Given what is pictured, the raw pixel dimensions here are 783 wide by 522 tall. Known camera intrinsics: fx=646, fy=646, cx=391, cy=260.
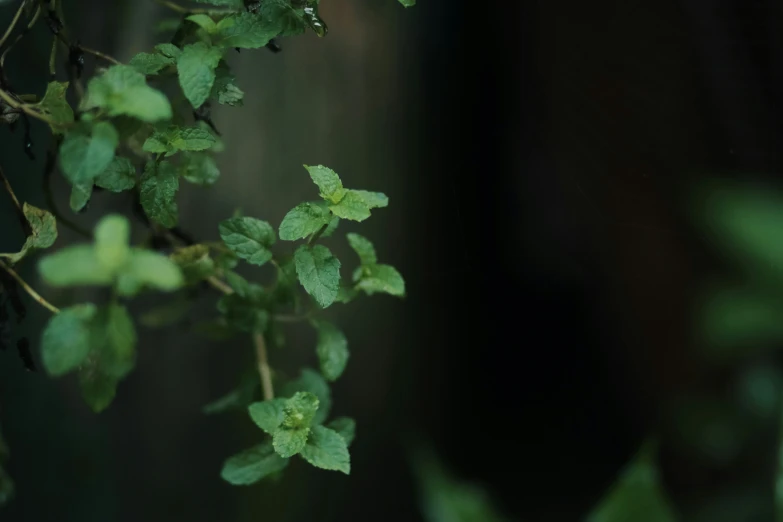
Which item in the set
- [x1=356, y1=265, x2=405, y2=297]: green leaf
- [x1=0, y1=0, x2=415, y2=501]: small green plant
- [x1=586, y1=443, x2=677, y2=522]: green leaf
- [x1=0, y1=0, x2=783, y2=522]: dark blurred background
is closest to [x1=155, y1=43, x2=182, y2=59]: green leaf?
[x1=0, y1=0, x2=415, y2=501]: small green plant

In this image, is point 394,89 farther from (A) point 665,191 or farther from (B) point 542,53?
(A) point 665,191

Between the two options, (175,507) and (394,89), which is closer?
(175,507)

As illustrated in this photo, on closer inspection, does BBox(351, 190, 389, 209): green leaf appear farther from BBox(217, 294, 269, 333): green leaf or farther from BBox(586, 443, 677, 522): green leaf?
BBox(586, 443, 677, 522): green leaf

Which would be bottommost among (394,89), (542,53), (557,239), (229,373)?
(229,373)

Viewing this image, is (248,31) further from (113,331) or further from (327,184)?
(113,331)

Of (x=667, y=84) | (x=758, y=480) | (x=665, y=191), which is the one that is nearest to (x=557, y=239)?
(x=665, y=191)

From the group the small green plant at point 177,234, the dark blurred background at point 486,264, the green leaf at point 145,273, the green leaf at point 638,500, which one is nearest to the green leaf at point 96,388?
the small green plant at point 177,234

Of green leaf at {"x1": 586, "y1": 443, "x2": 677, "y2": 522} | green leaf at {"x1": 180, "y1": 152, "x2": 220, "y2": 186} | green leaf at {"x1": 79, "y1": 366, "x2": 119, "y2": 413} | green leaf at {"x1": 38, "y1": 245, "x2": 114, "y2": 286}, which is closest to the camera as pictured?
green leaf at {"x1": 38, "y1": 245, "x2": 114, "y2": 286}

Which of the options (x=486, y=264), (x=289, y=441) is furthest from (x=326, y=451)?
(x=486, y=264)

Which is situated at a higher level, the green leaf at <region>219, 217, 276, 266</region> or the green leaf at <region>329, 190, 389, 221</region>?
the green leaf at <region>329, 190, 389, 221</region>
